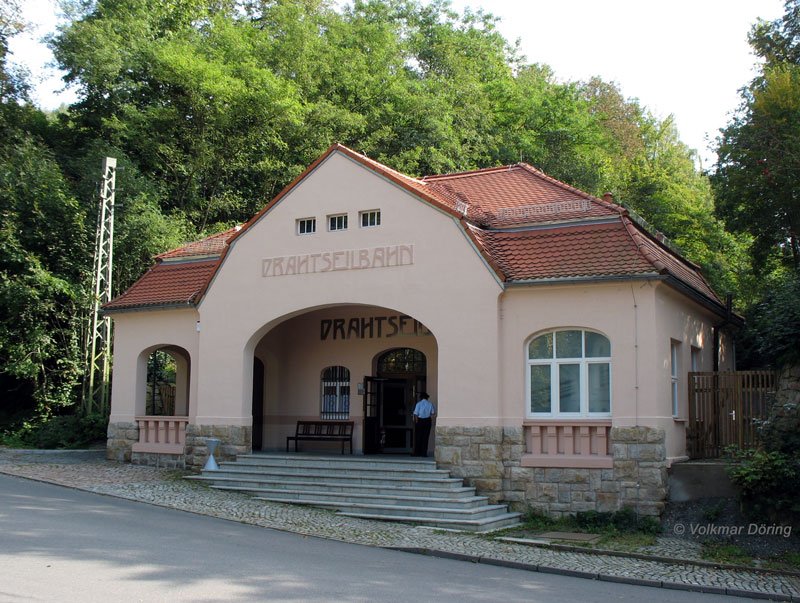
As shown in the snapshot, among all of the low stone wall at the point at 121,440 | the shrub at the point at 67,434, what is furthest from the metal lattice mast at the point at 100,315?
the low stone wall at the point at 121,440

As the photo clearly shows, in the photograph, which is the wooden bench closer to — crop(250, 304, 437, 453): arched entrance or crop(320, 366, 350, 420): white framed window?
crop(250, 304, 437, 453): arched entrance

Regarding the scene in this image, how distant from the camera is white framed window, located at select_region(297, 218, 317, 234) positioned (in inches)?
771

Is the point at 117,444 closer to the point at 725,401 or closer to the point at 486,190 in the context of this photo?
the point at 486,190

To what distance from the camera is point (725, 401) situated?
56.9 ft

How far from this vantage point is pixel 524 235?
17875 millimetres

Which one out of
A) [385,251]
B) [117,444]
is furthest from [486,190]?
[117,444]

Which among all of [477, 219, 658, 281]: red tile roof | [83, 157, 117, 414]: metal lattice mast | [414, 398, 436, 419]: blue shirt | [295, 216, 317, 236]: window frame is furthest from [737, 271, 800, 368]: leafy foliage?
[83, 157, 117, 414]: metal lattice mast

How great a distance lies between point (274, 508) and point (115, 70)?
24288 mm

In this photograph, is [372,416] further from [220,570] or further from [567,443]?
[220,570]

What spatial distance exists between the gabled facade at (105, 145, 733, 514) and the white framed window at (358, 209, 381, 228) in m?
0.04

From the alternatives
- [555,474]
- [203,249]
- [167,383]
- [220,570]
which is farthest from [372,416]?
[167,383]

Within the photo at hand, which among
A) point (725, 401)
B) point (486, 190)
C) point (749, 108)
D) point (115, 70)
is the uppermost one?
point (115, 70)

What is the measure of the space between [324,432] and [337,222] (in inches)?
227

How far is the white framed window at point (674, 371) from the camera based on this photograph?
17031 millimetres
